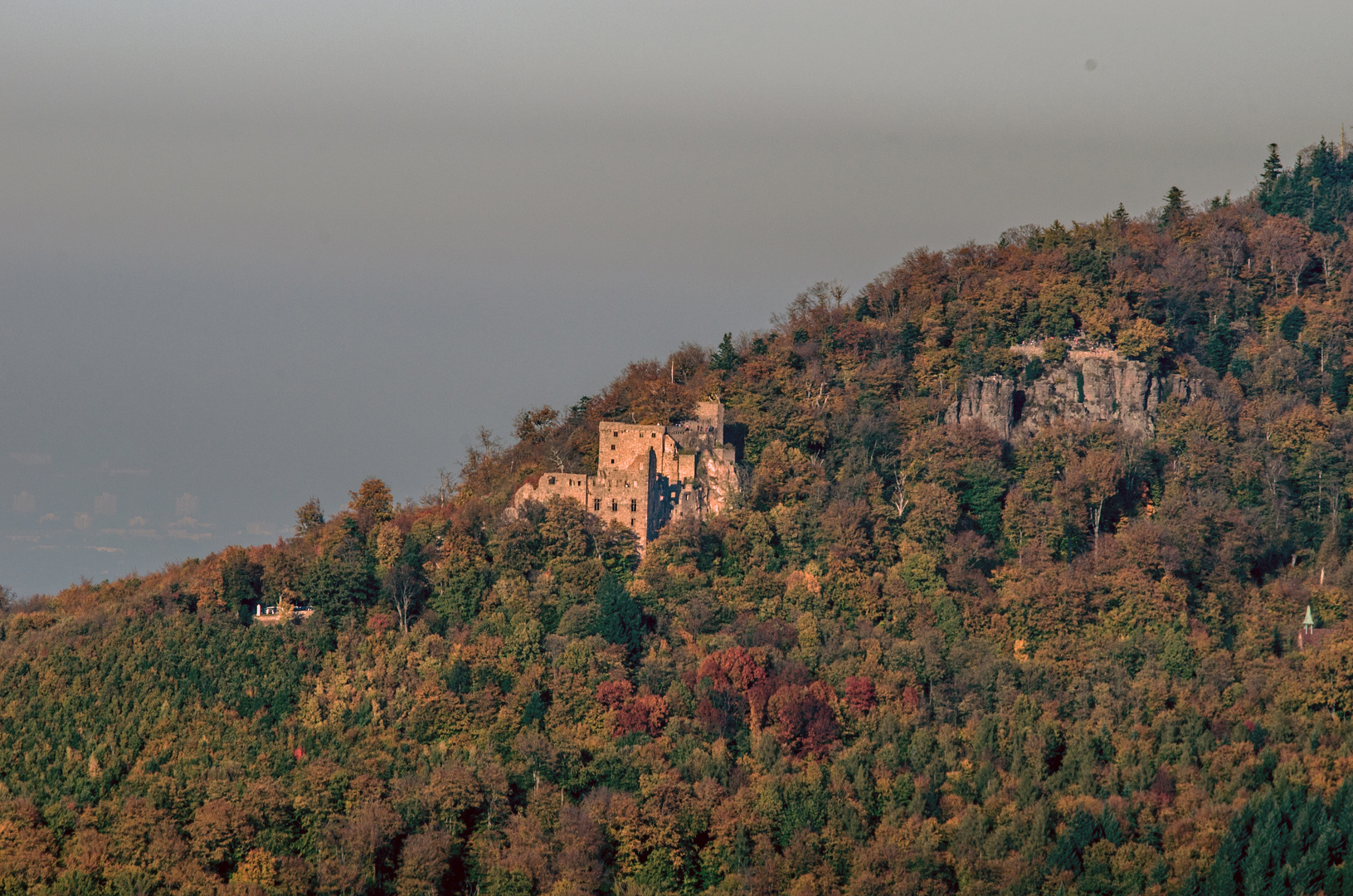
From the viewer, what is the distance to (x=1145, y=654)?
66.4 m

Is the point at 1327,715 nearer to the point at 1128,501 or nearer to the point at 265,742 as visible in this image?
the point at 1128,501

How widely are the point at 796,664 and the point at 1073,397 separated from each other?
61.4ft

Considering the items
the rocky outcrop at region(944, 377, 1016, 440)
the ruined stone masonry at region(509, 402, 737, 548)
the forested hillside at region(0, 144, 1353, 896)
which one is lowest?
the forested hillside at region(0, 144, 1353, 896)

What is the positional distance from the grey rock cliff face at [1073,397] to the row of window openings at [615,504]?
14.0m

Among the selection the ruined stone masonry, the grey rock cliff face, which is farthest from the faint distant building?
the ruined stone masonry

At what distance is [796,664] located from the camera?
6612 cm

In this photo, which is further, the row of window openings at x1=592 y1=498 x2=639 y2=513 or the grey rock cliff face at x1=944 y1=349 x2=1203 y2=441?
the grey rock cliff face at x1=944 y1=349 x2=1203 y2=441

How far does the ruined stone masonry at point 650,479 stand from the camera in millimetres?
69812

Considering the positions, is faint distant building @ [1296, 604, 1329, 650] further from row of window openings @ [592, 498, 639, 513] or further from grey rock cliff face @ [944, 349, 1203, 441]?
row of window openings @ [592, 498, 639, 513]

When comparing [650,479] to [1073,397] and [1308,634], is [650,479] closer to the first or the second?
[1073,397]

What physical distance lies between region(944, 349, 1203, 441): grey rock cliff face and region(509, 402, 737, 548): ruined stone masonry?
34.6 feet

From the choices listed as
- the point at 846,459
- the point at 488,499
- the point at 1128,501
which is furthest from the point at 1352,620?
the point at 488,499

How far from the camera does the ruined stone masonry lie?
69.8 m

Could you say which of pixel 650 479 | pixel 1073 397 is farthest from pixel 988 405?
pixel 650 479
